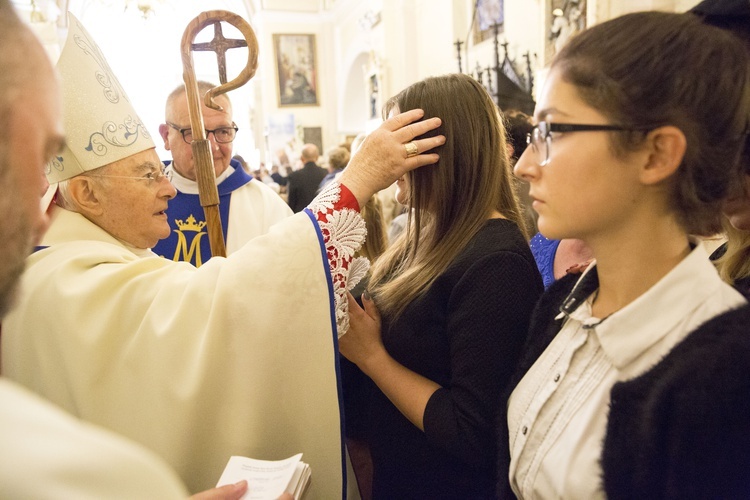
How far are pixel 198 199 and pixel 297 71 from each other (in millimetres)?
13597

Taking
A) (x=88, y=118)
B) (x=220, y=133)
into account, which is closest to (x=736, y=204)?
(x=88, y=118)

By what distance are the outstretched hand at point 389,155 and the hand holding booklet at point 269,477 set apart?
65 centimetres

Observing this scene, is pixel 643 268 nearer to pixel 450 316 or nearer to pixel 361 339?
pixel 450 316

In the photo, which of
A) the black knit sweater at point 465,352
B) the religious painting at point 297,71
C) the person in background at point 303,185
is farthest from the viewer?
the religious painting at point 297,71

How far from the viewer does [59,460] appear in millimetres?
504

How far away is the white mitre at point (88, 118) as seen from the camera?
152 cm

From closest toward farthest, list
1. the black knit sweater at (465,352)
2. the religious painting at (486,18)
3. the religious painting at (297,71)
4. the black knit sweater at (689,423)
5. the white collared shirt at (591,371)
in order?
the black knit sweater at (689,423), the white collared shirt at (591,371), the black knit sweater at (465,352), the religious painting at (486,18), the religious painting at (297,71)

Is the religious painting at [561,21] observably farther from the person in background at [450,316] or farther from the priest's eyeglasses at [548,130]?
the priest's eyeglasses at [548,130]

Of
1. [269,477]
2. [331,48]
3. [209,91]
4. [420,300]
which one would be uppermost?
[331,48]

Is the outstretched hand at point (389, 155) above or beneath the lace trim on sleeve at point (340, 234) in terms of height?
above

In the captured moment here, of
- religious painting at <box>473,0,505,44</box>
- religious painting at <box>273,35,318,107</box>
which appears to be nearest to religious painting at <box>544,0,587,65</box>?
religious painting at <box>473,0,505,44</box>

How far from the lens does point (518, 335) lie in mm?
1280

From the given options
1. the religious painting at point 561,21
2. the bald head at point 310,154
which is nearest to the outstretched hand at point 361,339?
the religious painting at point 561,21

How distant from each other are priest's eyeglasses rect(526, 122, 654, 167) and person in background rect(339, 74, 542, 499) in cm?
27
